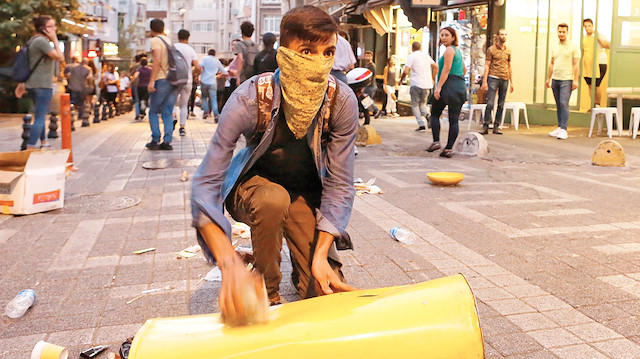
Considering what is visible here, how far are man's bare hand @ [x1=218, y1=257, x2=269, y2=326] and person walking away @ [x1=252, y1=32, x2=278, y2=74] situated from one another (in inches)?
296

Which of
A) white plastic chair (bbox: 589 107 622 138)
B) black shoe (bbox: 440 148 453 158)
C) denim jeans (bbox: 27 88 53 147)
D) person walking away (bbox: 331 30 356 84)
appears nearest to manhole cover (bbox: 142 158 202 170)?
denim jeans (bbox: 27 88 53 147)

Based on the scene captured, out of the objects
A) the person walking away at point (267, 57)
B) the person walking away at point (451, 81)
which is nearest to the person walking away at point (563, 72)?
the person walking away at point (451, 81)

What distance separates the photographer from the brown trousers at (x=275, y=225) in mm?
2902

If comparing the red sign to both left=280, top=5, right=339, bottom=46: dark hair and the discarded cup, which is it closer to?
the discarded cup

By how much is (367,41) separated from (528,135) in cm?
1414

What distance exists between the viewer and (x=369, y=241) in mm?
4766

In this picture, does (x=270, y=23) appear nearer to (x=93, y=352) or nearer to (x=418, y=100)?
(x=418, y=100)

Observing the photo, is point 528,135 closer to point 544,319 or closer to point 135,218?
point 135,218

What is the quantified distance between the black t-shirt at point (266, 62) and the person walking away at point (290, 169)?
6611 millimetres

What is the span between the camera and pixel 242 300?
6.64 ft

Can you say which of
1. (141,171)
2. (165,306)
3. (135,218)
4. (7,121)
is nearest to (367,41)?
Result: (7,121)

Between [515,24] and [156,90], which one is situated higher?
[515,24]

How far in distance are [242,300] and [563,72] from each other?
1156cm

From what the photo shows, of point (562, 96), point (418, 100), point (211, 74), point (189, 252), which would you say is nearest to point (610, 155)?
point (562, 96)
